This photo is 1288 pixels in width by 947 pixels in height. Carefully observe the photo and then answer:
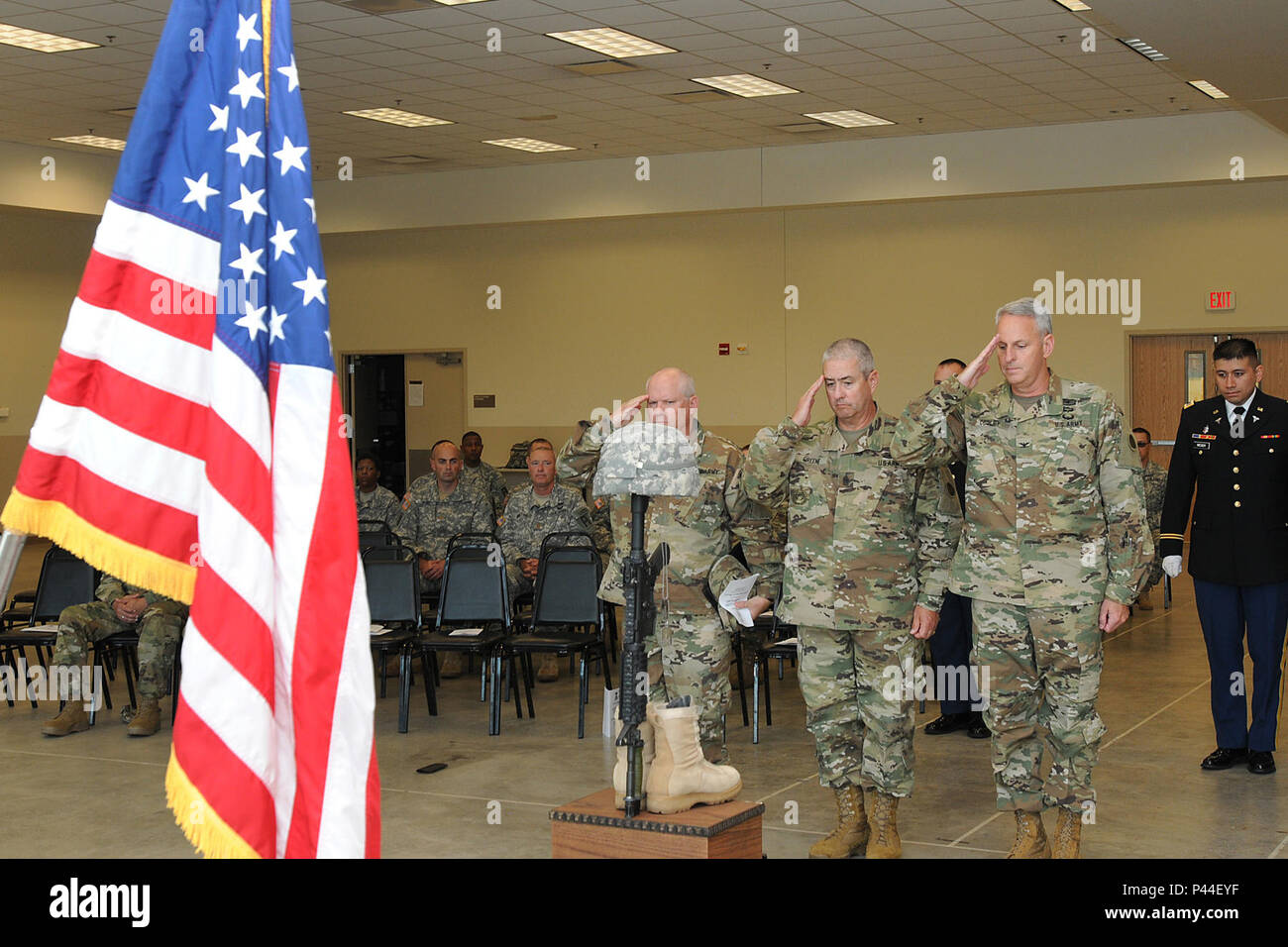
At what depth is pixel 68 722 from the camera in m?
7.21

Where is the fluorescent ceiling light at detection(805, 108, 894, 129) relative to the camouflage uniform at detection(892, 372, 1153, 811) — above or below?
above

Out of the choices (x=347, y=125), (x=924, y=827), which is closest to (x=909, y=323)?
(x=347, y=125)

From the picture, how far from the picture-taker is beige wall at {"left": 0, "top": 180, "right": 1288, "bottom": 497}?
1446cm

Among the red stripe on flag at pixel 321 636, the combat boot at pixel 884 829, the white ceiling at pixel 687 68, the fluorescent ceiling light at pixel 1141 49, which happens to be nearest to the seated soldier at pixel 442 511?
the white ceiling at pixel 687 68

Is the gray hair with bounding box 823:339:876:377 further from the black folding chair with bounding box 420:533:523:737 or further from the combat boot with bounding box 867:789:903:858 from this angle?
the black folding chair with bounding box 420:533:523:737

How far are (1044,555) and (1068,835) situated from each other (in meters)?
0.93

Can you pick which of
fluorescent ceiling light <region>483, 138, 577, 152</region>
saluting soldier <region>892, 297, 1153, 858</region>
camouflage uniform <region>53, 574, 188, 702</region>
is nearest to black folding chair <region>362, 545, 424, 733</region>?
camouflage uniform <region>53, 574, 188, 702</region>

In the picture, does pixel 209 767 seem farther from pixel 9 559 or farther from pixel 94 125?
pixel 94 125

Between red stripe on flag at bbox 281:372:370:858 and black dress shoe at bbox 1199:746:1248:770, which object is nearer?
red stripe on flag at bbox 281:372:370:858

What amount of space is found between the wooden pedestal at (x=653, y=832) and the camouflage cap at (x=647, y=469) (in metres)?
0.84

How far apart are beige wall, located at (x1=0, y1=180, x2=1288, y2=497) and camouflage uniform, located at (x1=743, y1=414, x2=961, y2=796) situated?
35.3ft

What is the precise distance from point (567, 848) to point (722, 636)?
157 cm

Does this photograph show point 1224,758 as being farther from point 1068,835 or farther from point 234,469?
point 234,469

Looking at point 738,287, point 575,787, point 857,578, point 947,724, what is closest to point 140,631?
point 575,787
